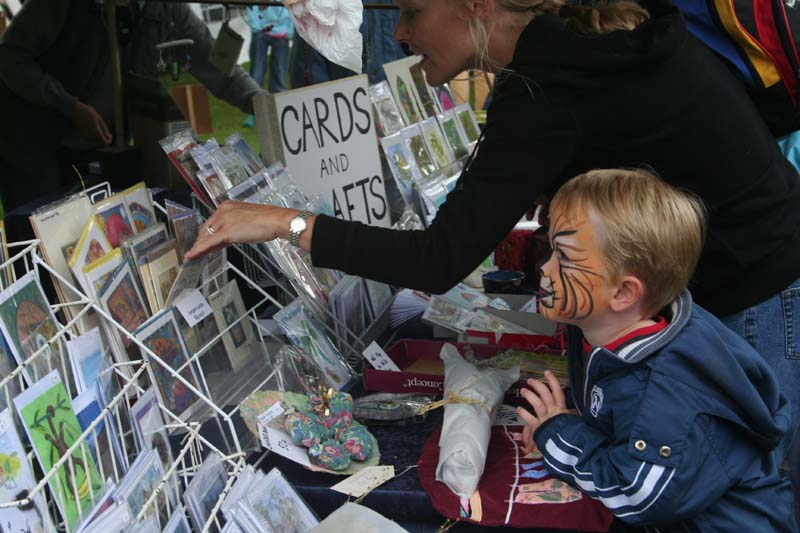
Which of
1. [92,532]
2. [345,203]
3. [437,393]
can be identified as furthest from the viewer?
[345,203]

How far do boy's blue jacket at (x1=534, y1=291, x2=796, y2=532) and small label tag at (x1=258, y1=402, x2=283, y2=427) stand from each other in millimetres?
537

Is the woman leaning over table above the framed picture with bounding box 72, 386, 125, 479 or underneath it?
above

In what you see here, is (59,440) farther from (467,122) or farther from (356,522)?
(467,122)

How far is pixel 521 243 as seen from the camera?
264cm

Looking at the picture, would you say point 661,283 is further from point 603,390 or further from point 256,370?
point 256,370

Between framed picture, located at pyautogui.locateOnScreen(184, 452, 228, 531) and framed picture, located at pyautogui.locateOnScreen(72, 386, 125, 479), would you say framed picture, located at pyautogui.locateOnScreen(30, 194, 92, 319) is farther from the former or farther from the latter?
framed picture, located at pyautogui.locateOnScreen(184, 452, 228, 531)

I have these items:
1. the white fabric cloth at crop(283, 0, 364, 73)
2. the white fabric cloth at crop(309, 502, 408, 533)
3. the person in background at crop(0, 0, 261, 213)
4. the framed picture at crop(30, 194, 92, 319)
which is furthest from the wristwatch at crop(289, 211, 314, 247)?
the person in background at crop(0, 0, 261, 213)

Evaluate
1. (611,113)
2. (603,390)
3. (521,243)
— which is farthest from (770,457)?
(521,243)

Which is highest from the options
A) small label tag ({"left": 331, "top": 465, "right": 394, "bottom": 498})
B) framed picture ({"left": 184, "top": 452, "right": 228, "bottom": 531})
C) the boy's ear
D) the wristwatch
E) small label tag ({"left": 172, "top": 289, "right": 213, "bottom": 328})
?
the wristwatch

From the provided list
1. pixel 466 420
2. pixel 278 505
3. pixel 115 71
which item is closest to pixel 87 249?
pixel 278 505

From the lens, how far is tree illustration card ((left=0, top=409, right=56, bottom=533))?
1104mm

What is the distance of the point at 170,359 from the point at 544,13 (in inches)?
38.8

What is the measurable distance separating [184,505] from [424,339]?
0.98 meters

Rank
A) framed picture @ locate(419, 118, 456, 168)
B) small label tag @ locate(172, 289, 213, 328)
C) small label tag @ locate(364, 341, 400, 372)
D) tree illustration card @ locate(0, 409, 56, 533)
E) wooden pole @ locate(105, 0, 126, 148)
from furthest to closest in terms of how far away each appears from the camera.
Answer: framed picture @ locate(419, 118, 456, 168)
wooden pole @ locate(105, 0, 126, 148)
small label tag @ locate(364, 341, 400, 372)
small label tag @ locate(172, 289, 213, 328)
tree illustration card @ locate(0, 409, 56, 533)
